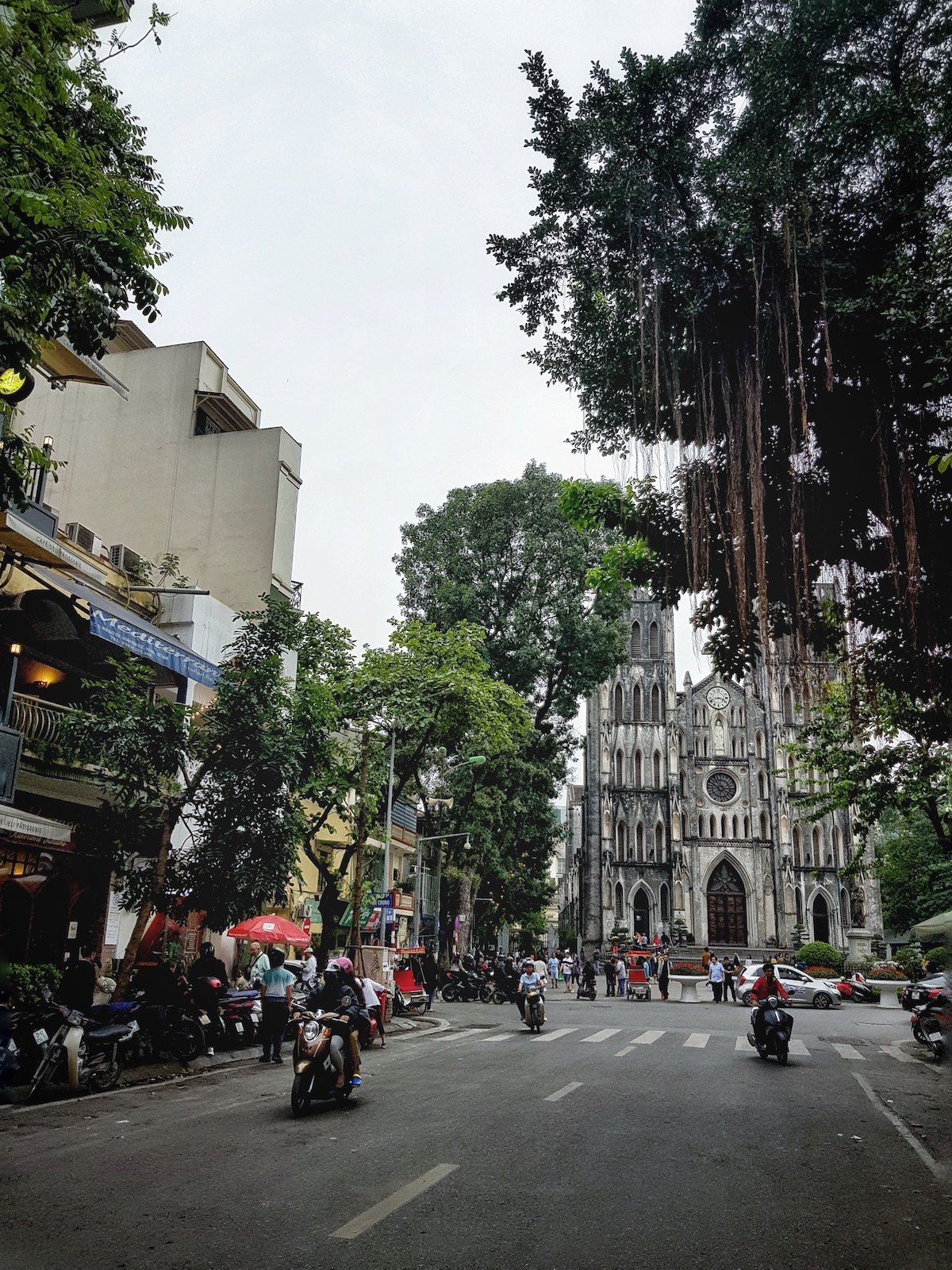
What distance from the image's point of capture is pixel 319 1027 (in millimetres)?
9227

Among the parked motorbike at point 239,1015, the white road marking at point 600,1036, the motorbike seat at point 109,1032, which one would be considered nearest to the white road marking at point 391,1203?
the motorbike seat at point 109,1032

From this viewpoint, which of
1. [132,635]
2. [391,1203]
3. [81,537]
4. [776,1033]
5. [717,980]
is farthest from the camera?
[717,980]

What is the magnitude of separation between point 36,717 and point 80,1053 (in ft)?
23.9

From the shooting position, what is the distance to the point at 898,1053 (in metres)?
17.3

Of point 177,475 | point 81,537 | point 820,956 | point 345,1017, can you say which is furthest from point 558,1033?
point 820,956

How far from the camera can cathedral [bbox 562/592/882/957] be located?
200 feet

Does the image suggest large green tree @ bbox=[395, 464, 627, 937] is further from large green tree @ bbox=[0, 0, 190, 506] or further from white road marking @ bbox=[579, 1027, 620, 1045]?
large green tree @ bbox=[0, 0, 190, 506]

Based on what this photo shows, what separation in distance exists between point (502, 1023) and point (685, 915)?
41.6 meters

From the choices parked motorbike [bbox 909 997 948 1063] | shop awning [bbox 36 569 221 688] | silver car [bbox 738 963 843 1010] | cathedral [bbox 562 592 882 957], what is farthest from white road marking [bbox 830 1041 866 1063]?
cathedral [bbox 562 592 882 957]

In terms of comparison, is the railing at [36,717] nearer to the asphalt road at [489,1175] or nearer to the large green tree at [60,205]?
the asphalt road at [489,1175]

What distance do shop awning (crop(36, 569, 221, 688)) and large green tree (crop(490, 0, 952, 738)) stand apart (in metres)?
8.23

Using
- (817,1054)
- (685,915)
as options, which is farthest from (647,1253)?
(685,915)

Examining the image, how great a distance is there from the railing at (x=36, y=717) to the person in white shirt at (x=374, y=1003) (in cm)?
624

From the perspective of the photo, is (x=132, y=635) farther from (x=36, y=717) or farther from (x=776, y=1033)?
(x=776, y=1033)
